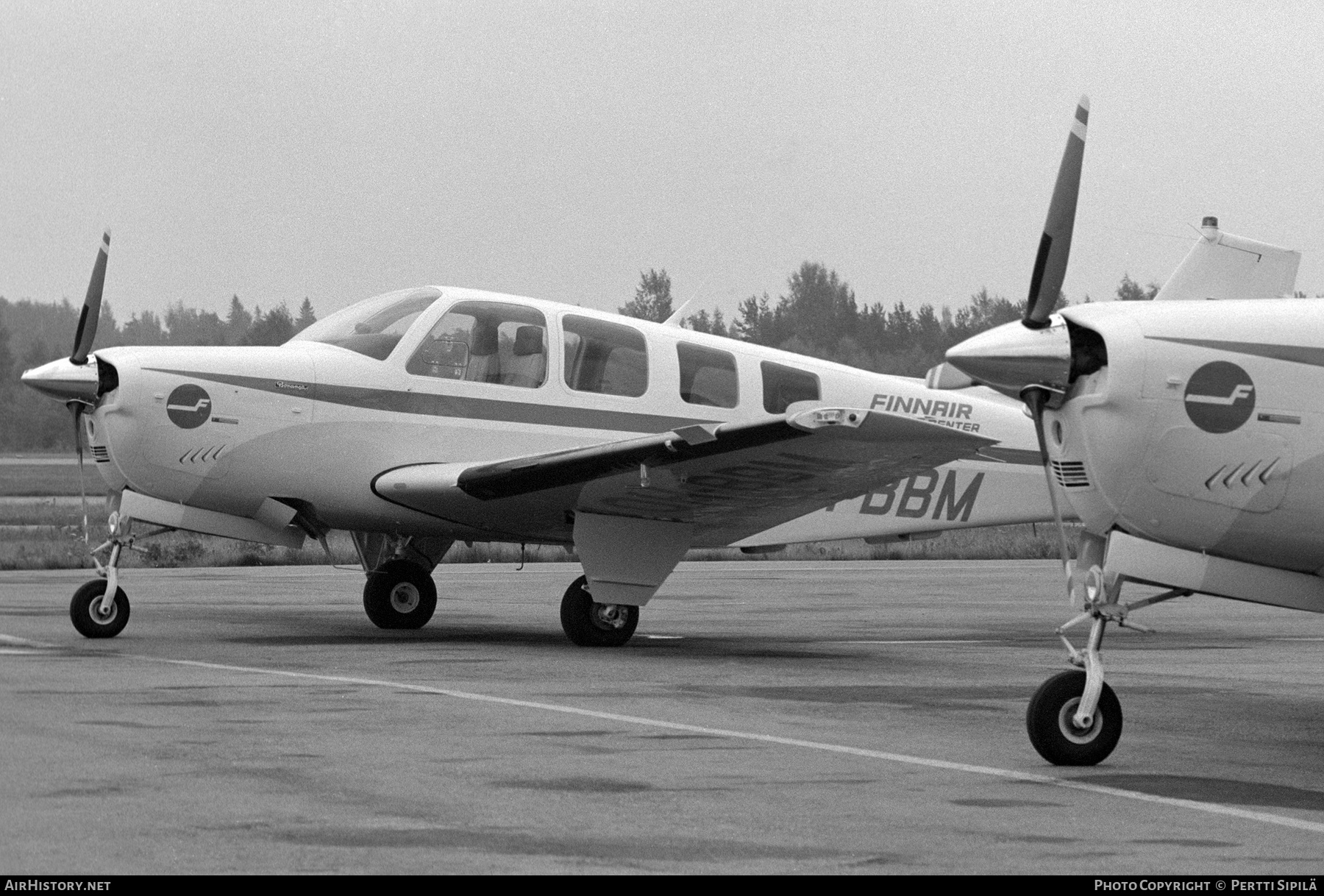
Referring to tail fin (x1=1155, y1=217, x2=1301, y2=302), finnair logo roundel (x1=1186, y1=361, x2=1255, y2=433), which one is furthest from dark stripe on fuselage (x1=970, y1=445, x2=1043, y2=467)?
finnair logo roundel (x1=1186, y1=361, x2=1255, y2=433)

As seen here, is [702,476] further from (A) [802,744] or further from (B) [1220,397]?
(B) [1220,397]

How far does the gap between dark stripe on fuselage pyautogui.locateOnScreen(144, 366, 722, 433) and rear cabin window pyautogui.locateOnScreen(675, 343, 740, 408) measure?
20 centimetres

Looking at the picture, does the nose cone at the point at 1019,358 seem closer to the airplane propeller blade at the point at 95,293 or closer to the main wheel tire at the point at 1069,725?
the main wheel tire at the point at 1069,725

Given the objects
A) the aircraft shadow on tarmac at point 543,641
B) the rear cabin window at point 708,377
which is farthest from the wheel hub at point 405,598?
the rear cabin window at point 708,377

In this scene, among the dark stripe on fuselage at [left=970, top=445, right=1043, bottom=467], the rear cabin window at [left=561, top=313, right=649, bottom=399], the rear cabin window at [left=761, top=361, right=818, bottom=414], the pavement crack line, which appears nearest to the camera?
the pavement crack line

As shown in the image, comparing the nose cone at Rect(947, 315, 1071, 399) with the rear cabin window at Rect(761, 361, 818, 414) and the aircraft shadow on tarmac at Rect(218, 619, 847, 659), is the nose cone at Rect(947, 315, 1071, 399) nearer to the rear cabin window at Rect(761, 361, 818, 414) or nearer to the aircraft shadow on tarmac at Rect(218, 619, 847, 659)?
the aircraft shadow on tarmac at Rect(218, 619, 847, 659)

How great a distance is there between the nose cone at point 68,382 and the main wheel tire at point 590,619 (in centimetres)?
374

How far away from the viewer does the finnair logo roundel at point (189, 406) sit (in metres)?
12.8

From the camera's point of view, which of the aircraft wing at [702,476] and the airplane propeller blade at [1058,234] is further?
the aircraft wing at [702,476]

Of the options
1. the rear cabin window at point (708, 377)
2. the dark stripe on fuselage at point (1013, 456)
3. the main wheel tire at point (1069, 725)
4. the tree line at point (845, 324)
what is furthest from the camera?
the tree line at point (845, 324)

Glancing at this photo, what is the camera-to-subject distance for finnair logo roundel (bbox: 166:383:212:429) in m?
12.8

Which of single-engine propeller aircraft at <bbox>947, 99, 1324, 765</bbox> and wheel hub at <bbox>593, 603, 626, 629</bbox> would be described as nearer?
single-engine propeller aircraft at <bbox>947, 99, 1324, 765</bbox>

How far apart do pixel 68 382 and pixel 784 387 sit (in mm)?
5476
